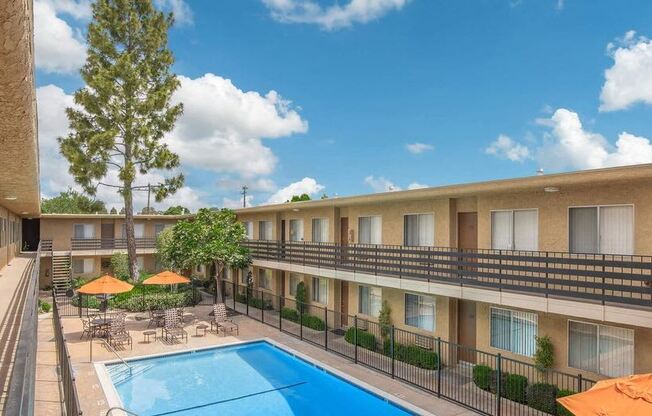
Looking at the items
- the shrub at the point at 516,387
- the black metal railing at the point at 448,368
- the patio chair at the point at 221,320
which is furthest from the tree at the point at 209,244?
the shrub at the point at 516,387

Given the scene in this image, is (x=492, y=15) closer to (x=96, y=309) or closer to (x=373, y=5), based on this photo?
(x=373, y=5)

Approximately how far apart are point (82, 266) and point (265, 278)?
57.7ft

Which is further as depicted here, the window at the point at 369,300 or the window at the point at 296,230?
the window at the point at 296,230

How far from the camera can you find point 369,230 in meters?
21.2

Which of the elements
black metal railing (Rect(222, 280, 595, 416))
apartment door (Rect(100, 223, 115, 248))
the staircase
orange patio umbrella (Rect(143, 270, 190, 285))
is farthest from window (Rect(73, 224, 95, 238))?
black metal railing (Rect(222, 280, 595, 416))

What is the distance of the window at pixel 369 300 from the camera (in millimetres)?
20641

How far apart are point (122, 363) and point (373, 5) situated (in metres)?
20.6

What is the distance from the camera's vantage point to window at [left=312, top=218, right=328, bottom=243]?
2423 cm

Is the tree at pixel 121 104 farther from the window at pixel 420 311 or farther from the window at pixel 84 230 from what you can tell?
the window at pixel 420 311

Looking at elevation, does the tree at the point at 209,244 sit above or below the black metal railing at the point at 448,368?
above

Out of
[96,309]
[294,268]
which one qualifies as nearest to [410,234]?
[294,268]

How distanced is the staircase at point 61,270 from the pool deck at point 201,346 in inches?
448

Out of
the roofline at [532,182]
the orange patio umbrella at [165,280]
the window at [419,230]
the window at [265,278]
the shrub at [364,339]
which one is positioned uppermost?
the roofline at [532,182]

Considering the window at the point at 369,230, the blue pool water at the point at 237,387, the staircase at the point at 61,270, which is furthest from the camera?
the staircase at the point at 61,270
